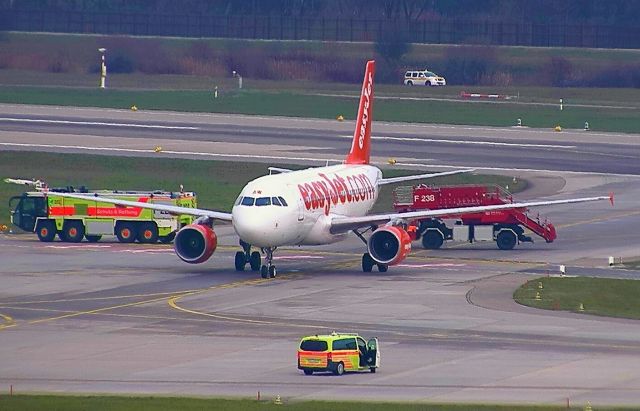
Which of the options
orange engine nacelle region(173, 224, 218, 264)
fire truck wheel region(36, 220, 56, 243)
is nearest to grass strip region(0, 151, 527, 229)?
fire truck wheel region(36, 220, 56, 243)

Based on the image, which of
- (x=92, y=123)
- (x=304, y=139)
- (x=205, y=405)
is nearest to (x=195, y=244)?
(x=205, y=405)

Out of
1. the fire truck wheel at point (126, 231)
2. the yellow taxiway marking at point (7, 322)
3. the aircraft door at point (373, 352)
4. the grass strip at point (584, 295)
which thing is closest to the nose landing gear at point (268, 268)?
the grass strip at point (584, 295)

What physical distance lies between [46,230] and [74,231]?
4.74 ft

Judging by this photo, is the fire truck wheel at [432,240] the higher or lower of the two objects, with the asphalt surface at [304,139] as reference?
lower

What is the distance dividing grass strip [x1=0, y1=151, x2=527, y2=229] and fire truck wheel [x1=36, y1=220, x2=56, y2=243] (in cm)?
1241

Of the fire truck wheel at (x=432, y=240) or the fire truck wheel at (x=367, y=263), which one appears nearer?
the fire truck wheel at (x=367, y=263)

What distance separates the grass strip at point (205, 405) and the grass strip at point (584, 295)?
17981 millimetres

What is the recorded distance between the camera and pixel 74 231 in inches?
3135

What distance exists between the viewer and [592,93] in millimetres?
162875

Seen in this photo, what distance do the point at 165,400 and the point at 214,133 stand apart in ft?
302

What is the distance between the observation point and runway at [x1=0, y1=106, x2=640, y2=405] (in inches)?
1720

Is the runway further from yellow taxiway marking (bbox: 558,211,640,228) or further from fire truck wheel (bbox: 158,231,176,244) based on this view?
fire truck wheel (bbox: 158,231,176,244)

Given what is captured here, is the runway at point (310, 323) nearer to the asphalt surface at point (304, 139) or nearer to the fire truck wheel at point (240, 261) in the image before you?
the fire truck wheel at point (240, 261)

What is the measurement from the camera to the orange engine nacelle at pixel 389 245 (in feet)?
215
